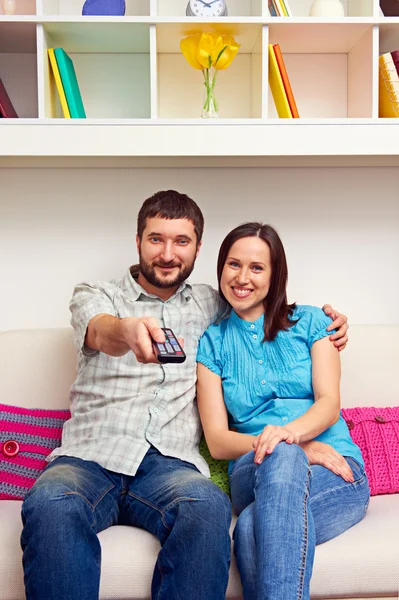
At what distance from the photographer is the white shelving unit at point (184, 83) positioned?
2055mm

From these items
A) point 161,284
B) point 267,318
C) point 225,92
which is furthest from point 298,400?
point 225,92

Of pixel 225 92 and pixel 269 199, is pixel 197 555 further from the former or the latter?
pixel 225 92

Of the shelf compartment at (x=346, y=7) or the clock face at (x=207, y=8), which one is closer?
the clock face at (x=207, y=8)

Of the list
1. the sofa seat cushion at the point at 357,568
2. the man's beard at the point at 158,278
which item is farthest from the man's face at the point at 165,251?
the sofa seat cushion at the point at 357,568

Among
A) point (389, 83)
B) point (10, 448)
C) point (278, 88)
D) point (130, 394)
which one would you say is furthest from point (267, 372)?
point (389, 83)

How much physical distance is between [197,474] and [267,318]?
45 centimetres

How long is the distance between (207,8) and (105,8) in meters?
0.29

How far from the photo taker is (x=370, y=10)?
213cm

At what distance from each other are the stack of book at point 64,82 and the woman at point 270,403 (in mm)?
621

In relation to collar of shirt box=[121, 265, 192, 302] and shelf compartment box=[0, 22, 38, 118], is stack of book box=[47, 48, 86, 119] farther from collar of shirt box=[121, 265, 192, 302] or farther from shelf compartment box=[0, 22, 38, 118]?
collar of shirt box=[121, 265, 192, 302]

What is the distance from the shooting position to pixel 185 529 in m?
1.45

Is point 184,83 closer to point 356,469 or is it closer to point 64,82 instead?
point 64,82

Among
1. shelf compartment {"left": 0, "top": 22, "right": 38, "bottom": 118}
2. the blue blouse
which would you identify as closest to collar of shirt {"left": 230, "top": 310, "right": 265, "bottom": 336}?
the blue blouse

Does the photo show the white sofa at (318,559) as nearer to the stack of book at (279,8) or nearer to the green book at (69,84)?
the green book at (69,84)
